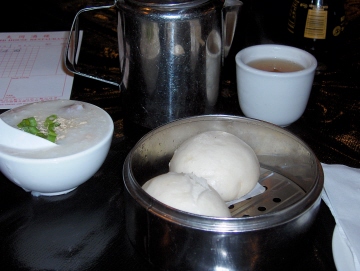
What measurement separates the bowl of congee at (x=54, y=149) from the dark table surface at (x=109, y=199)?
0.05 meters

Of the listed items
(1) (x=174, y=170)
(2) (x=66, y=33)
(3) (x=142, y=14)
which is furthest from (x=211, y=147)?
(2) (x=66, y=33)

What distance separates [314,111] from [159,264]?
24.2 inches

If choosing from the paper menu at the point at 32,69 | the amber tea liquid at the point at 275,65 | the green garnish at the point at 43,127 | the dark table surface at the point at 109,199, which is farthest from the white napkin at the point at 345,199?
the paper menu at the point at 32,69

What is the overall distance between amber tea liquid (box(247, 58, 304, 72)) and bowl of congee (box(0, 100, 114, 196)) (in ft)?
1.27

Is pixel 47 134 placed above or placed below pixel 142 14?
below

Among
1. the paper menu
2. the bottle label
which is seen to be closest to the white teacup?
the bottle label

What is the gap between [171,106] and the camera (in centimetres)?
93

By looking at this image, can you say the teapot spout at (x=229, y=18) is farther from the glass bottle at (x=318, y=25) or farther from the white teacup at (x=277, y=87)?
the glass bottle at (x=318, y=25)

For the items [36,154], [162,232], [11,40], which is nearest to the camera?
[162,232]

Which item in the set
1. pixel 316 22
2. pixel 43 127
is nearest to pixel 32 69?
pixel 43 127

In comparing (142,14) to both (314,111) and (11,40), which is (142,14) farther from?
(11,40)

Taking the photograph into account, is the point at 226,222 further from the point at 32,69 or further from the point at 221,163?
the point at 32,69

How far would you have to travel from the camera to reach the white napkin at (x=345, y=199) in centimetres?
68

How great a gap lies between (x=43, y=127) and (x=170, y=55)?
283 mm
